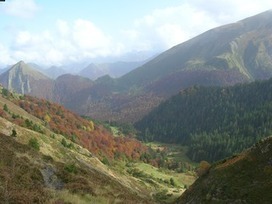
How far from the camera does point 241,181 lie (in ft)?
86.5

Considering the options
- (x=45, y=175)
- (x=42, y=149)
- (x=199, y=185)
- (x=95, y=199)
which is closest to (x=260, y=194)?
(x=199, y=185)

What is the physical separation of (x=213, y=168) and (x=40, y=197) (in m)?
15.4

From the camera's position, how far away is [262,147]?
29062 mm

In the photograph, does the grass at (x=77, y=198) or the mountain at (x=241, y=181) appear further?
the grass at (x=77, y=198)

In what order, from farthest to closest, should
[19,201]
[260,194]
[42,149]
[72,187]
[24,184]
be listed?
[42,149], [72,187], [24,184], [260,194], [19,201]

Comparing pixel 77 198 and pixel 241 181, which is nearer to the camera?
pixel 241 181

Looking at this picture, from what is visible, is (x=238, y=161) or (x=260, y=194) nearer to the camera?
(x=260, y=194)

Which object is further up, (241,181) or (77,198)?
(77,198)

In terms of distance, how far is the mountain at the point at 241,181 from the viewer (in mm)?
24406

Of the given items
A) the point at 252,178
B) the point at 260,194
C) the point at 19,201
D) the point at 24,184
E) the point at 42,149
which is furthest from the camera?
the point at 42,149

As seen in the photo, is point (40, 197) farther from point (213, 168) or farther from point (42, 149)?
point (42, 149)

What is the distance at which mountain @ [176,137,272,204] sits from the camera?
24406 mm

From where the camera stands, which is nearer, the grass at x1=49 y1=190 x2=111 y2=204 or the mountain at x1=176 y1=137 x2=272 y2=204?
the mountain at x1=176 y1=137 x2=272 y2=204

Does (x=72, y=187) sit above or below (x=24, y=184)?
below
